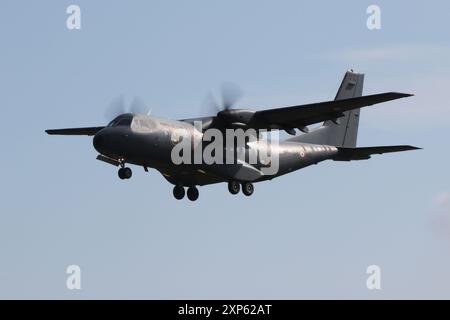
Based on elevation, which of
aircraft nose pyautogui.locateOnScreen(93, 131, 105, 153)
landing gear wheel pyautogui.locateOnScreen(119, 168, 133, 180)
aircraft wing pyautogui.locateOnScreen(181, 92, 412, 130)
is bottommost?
landing gear wheel pyautogui.locateOnScreen(119, 168, 133, 180)

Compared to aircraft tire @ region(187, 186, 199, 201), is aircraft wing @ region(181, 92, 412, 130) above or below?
above

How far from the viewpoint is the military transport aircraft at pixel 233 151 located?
28969mm

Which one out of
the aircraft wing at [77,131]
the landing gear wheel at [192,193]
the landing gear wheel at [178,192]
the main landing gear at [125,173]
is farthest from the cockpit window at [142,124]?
the aircraft wing at [77,131]

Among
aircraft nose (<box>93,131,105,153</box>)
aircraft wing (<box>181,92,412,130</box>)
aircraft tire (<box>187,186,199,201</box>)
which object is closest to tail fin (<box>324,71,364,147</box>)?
aircraft wing (<box>181,92,412,130</box>)

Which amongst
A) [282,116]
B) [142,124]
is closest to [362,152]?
[282,116]

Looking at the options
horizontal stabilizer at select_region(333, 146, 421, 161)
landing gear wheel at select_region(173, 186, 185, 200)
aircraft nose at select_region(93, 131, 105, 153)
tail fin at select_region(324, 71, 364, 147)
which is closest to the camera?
aircraft nose at select_region(93, 131, 105, 153)

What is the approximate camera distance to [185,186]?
32531 millimetres

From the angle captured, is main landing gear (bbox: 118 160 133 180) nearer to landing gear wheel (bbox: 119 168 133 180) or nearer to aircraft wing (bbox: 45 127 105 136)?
landing gear wheel (bbox: 119 168 133 180)

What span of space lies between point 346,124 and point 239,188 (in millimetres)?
7448

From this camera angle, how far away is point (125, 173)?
28.9 m

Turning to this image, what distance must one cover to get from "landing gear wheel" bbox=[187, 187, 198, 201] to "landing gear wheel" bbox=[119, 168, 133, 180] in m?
4.17

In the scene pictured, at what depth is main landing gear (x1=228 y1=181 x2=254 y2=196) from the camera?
32.5 meters
